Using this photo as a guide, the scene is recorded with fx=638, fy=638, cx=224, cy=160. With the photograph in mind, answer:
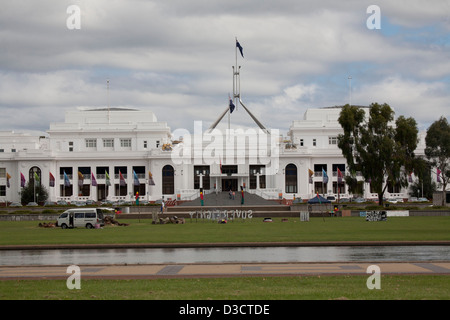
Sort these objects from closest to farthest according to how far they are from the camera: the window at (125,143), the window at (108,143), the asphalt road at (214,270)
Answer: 1. the asphalt road at (214,270)
2. the window at (108,143)
3. the window at (125,143)

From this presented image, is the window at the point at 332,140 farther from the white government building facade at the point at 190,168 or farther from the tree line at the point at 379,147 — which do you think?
the tree line at the point at 379,147

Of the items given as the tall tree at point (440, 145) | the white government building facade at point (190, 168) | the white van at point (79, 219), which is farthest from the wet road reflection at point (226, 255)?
the white government building facade at point (190, 168)

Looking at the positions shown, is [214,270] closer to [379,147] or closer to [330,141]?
[379,147]

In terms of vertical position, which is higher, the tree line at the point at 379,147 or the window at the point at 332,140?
the window at the point at 332,140

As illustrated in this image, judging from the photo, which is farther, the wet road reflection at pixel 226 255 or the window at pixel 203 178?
the window at pixel 203 178

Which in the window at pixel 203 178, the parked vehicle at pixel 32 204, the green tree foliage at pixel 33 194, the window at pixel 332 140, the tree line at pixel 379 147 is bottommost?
the parked vehicle at pixel 32 204

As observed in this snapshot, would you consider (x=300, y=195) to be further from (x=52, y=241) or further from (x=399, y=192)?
(x=52, y=241)

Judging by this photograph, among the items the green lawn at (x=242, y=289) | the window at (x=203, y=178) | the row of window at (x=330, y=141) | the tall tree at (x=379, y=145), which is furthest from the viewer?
the row of window at (x=330, y=141)

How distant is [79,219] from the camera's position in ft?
167

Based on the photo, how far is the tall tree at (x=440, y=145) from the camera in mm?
95500

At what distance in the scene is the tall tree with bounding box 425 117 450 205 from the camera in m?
95.5

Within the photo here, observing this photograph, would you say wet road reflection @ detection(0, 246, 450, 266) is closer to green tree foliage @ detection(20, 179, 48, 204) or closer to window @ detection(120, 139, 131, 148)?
green tree foliage @ detection(20, 179, 48, 204)

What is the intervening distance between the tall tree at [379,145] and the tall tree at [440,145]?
23.9 metres

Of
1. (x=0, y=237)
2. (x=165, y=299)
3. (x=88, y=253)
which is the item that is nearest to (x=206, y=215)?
(x=0, y=237)
